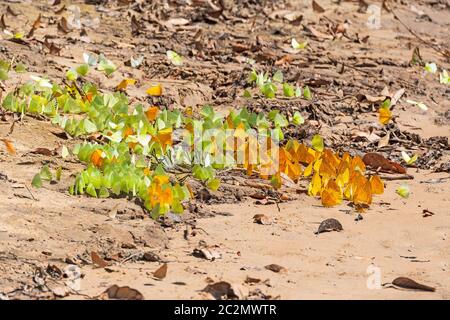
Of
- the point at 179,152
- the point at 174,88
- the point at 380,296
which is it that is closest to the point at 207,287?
the point at 380,296

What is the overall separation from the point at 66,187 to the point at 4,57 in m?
1.81

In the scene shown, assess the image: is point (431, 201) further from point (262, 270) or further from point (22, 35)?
point (22, 35)

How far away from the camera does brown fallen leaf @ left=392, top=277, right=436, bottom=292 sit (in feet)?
13.5

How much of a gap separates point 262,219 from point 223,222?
184 millimetres

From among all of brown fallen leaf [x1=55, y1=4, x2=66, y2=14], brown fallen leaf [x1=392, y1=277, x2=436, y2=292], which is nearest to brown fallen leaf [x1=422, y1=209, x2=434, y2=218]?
brown fallen leaf [x1=392, y1=277, x2=436, y2=292]

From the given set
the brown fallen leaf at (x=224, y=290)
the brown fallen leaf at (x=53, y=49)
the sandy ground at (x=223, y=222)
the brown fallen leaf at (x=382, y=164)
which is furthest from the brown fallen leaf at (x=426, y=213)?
the brown fallen leaf at (x=53, y=49)

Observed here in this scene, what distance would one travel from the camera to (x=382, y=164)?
589cm

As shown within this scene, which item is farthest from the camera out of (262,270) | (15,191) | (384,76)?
(384,76)

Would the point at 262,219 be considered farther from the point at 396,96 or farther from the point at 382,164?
the point at 396,96

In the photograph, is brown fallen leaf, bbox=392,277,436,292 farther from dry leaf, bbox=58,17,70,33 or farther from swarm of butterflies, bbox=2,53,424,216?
dry leaf, bbox=58,17,70,33

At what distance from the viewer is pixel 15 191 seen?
4.68 m

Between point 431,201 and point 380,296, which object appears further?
point 431,201

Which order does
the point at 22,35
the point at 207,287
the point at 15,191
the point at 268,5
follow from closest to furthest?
the point at 207,287
the point at 15,191
the point at 22,35
the point at 268,5

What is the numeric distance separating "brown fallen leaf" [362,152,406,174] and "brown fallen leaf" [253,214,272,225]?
1156mm
